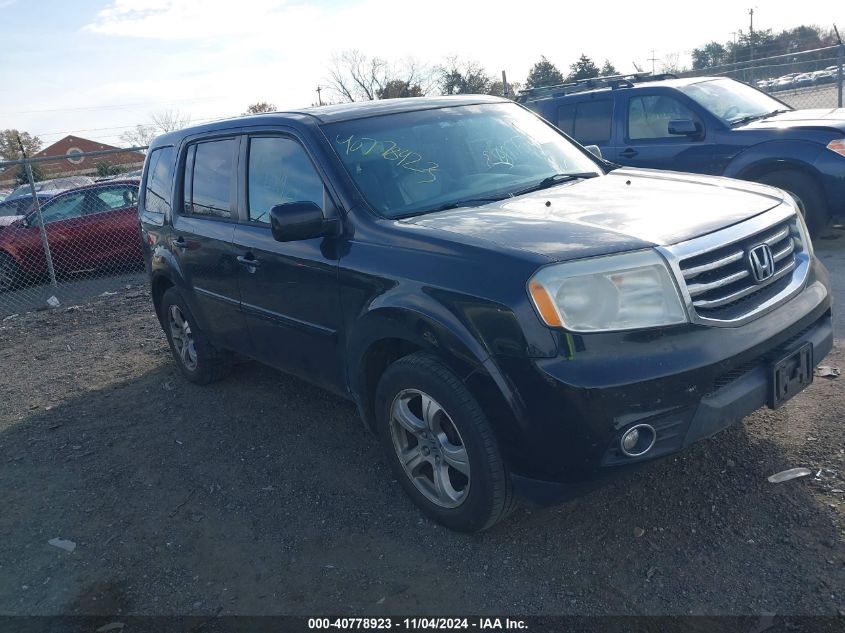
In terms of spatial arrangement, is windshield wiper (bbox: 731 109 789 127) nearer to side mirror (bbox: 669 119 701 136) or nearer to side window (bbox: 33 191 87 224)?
side mirror (bbox: 669 119 701 136)

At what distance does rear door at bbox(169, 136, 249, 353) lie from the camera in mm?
4809

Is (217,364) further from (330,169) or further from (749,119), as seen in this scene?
(749,119)

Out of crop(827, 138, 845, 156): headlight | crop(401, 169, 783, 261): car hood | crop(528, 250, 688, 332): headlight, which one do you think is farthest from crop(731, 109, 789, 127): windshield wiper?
crop(528, 250, 688, 332): headlight

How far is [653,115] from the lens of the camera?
8547mm

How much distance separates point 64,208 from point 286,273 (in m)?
9.63

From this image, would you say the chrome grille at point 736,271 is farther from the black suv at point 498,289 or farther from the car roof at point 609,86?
the car roof at point 609,86

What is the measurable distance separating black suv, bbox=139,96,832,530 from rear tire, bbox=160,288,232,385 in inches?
29.9

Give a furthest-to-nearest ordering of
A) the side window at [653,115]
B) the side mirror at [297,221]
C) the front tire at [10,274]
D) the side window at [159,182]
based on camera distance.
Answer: the front tire at [10,274] → the side window at [653,115] → the side window at [159,182] → the side mirror at [297,221]

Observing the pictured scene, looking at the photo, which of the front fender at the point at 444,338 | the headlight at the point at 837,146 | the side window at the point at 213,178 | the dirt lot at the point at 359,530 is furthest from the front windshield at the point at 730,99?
the front fender at the point at 444,338

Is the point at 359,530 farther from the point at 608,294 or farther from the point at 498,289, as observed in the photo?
the point at 608,294

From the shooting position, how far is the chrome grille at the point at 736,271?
3.02 meters

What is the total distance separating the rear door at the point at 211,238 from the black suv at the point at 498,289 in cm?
3

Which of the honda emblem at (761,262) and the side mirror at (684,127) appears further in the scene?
the side mirror at (684,127)

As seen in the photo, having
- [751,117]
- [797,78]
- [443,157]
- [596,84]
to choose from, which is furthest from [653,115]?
[797,78]
